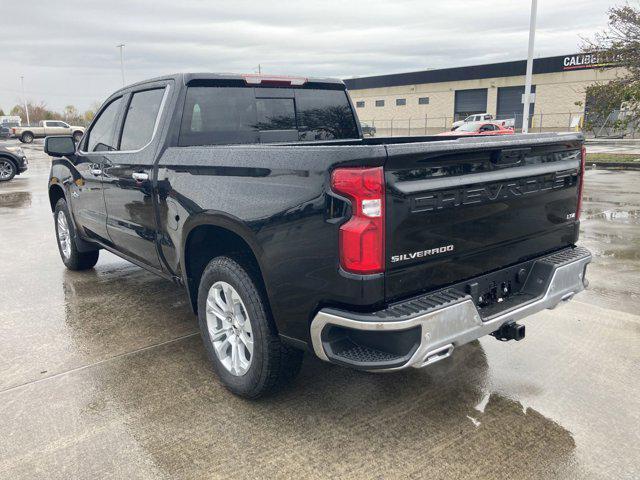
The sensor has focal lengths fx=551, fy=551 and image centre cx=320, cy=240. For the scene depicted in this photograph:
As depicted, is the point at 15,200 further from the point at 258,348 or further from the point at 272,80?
the point at 258,348

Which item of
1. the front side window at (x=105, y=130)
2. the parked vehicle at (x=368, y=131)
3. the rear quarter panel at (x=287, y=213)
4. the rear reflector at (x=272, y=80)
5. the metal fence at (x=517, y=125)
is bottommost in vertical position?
the metal fence at (x=517, y=125)

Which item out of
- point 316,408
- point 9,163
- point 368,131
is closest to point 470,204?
point 316,408

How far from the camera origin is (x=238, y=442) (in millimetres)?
2971

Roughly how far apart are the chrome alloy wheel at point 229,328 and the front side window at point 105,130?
2.08 m

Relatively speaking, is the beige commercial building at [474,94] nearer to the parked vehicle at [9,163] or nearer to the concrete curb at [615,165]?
the concrete curb at [615,165]

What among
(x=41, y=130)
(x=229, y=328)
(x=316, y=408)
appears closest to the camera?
(x=316, y=408)

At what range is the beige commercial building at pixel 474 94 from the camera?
43.3 meters

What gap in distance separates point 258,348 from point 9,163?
1704 cm

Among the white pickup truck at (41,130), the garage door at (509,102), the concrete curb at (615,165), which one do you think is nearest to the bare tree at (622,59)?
the concrete curb at (615,165)

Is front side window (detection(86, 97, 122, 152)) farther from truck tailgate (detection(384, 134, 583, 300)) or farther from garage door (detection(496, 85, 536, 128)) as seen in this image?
garage door (detection(496, 85, 536, 128))

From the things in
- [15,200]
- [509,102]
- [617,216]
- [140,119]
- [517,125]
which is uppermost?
[140,119]

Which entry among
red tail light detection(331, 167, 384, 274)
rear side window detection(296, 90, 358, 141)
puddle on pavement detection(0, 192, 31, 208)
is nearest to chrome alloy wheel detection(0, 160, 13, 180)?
puddle on pavement detection(0, 192, 31, 208)

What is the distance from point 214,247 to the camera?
3.68 metres

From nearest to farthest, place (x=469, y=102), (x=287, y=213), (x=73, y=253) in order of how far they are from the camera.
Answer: (x=287, y=213)
(x=73, y=253)
(x=469, y=102)
